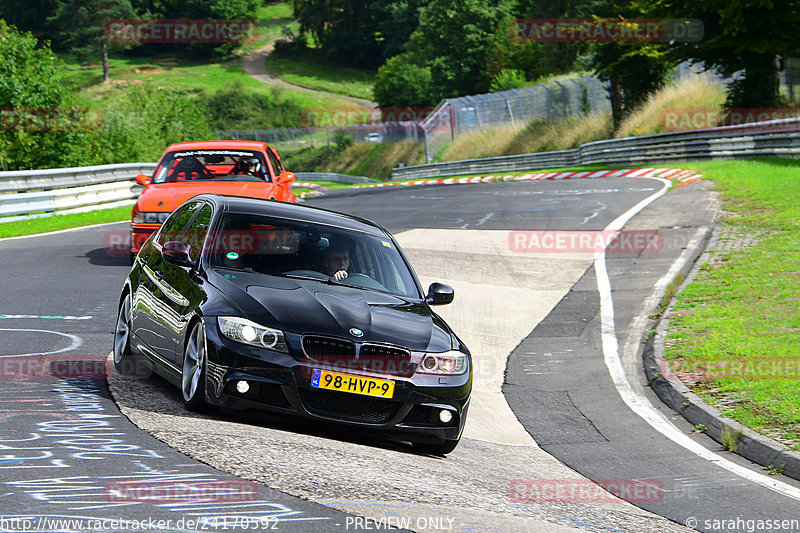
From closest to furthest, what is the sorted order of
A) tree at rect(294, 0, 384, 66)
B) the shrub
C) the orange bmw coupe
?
the orange bmw coupe → the shrub → tree at rect(294, 0, 384, 66)

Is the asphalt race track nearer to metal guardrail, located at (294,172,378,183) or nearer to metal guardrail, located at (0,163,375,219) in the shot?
metal guardrail, located at (0,163,375,219)

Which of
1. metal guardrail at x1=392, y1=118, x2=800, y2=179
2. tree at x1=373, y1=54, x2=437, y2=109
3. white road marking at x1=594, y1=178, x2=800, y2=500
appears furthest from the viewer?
tree at x1=373, y1=54, x2=437, y2=109

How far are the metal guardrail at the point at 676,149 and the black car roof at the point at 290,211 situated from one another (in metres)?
21.9

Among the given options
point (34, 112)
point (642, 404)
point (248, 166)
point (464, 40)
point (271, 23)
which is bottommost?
point (642, 404)

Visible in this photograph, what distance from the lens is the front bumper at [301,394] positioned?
254 inches

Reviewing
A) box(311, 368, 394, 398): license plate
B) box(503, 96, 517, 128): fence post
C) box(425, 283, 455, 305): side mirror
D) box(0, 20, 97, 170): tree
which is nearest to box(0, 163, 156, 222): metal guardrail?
box(0, 20, 97, 170): tree

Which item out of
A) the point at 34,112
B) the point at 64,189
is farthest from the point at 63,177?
the point at 34,112

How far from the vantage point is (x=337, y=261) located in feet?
26.0

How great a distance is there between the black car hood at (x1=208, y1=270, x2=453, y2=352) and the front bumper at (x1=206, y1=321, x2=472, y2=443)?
0.23 m

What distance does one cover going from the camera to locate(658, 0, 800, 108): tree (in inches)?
1267

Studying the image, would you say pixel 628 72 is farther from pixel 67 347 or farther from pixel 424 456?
pixel 424 456

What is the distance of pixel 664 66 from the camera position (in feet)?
143

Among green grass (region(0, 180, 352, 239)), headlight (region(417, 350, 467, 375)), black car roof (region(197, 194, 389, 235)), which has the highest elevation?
black car roof (region(197, 194, 389, 235))

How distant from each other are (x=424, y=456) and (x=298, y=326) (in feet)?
4.29
